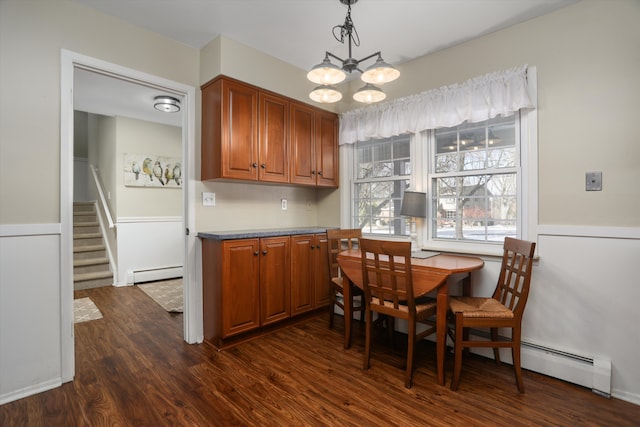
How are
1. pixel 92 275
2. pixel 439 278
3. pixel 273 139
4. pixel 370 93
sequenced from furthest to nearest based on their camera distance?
1. pixel 92 275
2. pixel 273 139
3. pixel 370 93
4. pixel 439 278

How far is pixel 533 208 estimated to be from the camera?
2.27 metres

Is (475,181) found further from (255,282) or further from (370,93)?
(255,282)

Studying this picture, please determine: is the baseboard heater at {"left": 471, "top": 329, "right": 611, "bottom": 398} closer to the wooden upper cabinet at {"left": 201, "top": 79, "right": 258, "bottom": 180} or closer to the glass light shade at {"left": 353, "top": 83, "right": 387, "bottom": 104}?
the glass light shade at {"left": 353, "top": 83, "right": 387, "bottom": 104}

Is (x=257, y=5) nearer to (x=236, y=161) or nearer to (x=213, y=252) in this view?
(x=236, y=161)

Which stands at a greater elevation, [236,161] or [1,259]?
[236,161]

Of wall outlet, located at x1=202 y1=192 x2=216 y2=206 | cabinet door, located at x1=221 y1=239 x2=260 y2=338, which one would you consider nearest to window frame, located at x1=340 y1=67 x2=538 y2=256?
cabinet door, located at x1=221 y1=239 x2=260 y2=338

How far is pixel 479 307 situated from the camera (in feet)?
6.78

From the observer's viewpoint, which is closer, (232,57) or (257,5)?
(257,5)

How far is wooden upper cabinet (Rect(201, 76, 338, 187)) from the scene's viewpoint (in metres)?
2.61

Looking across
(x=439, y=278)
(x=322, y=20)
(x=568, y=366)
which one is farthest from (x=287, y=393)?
(x=322, y=20)

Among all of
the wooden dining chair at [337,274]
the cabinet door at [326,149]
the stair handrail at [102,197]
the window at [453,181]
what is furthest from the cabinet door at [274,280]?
the stair handrail at [102,197]

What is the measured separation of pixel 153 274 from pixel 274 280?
2940 millimetres

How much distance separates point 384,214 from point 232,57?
6.67ft

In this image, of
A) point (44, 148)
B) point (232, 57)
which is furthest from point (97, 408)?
point (232, 57)
